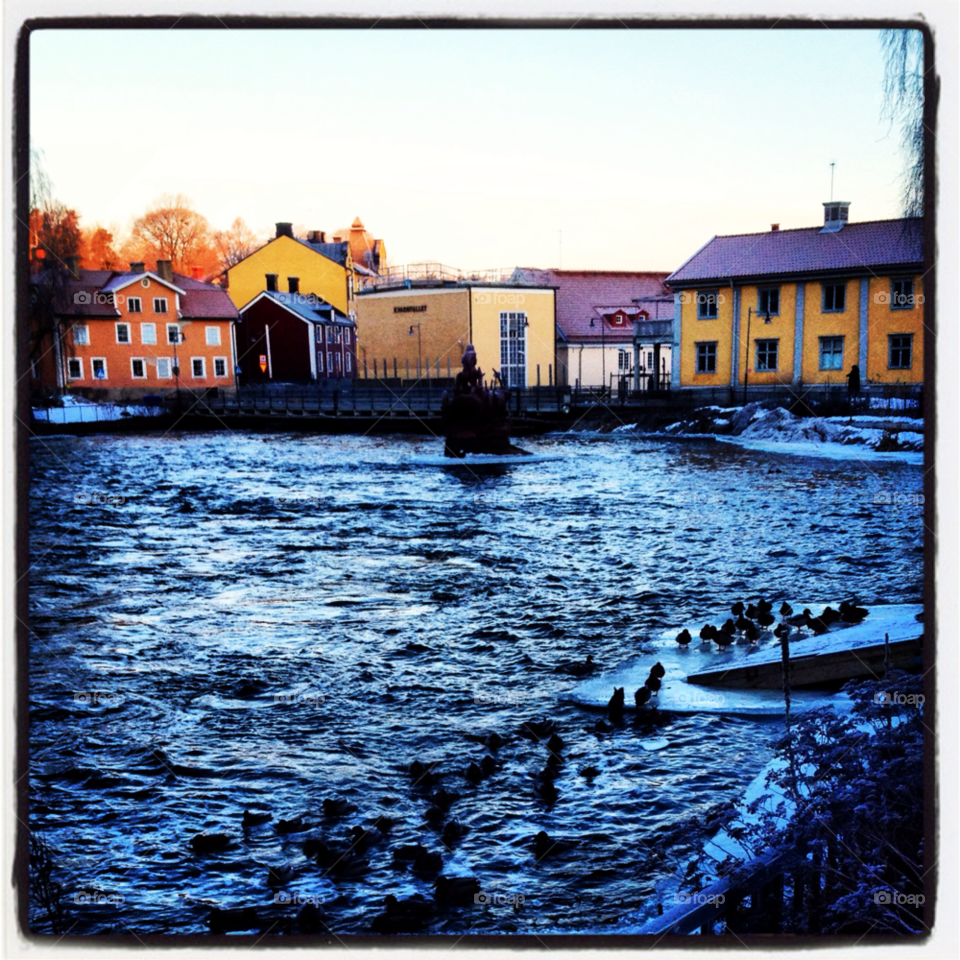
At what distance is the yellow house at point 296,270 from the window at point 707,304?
1723mm

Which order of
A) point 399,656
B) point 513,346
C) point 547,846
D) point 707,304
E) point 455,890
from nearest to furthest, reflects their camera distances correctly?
point 455,890
point 547,846
point 707,304
point 513,346
point 399,656

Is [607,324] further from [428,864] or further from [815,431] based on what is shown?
[428,864]

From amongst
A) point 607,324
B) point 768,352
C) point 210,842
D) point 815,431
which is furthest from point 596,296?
point 210,842

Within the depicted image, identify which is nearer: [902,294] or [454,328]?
[902,294]

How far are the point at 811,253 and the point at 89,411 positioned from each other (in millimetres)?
3491

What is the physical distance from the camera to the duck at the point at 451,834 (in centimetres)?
343

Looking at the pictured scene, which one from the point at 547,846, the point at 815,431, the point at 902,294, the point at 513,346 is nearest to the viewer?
the point at 902,294

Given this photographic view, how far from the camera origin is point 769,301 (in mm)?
4273

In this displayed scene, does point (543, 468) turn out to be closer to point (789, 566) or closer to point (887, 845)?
point (789, 566)

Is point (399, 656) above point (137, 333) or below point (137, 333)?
below

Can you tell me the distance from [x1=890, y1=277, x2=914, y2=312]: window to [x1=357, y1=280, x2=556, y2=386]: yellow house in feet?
6.61

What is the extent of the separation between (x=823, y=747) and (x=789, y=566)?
5.42 meters

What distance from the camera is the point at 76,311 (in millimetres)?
3096

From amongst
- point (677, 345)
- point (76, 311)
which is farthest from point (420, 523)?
point (76, 311)
